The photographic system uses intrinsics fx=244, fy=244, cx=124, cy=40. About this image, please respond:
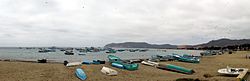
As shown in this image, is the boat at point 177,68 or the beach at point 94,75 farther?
the boat at point 177,68

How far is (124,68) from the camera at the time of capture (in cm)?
2394

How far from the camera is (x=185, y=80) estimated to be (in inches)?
621

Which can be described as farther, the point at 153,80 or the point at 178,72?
the point at 178,72

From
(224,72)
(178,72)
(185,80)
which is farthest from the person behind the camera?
(178,72)

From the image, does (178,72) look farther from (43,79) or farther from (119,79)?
(43,79)

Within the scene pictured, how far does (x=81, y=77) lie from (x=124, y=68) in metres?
7.04

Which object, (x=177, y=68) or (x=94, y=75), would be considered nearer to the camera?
(x=94, y=75)

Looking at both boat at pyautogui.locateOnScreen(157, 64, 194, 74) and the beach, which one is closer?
the beach

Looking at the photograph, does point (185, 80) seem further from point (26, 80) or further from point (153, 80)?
point (26, 80)

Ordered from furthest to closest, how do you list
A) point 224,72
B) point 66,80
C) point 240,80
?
point 224,72 → point 66,80 → point 240,80

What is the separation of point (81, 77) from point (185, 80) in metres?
7.29

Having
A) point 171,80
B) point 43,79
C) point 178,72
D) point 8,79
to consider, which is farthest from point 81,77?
point 178,72

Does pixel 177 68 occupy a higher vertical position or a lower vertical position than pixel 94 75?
higher

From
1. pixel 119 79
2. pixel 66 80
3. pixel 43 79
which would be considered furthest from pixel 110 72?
pixel 43 79
